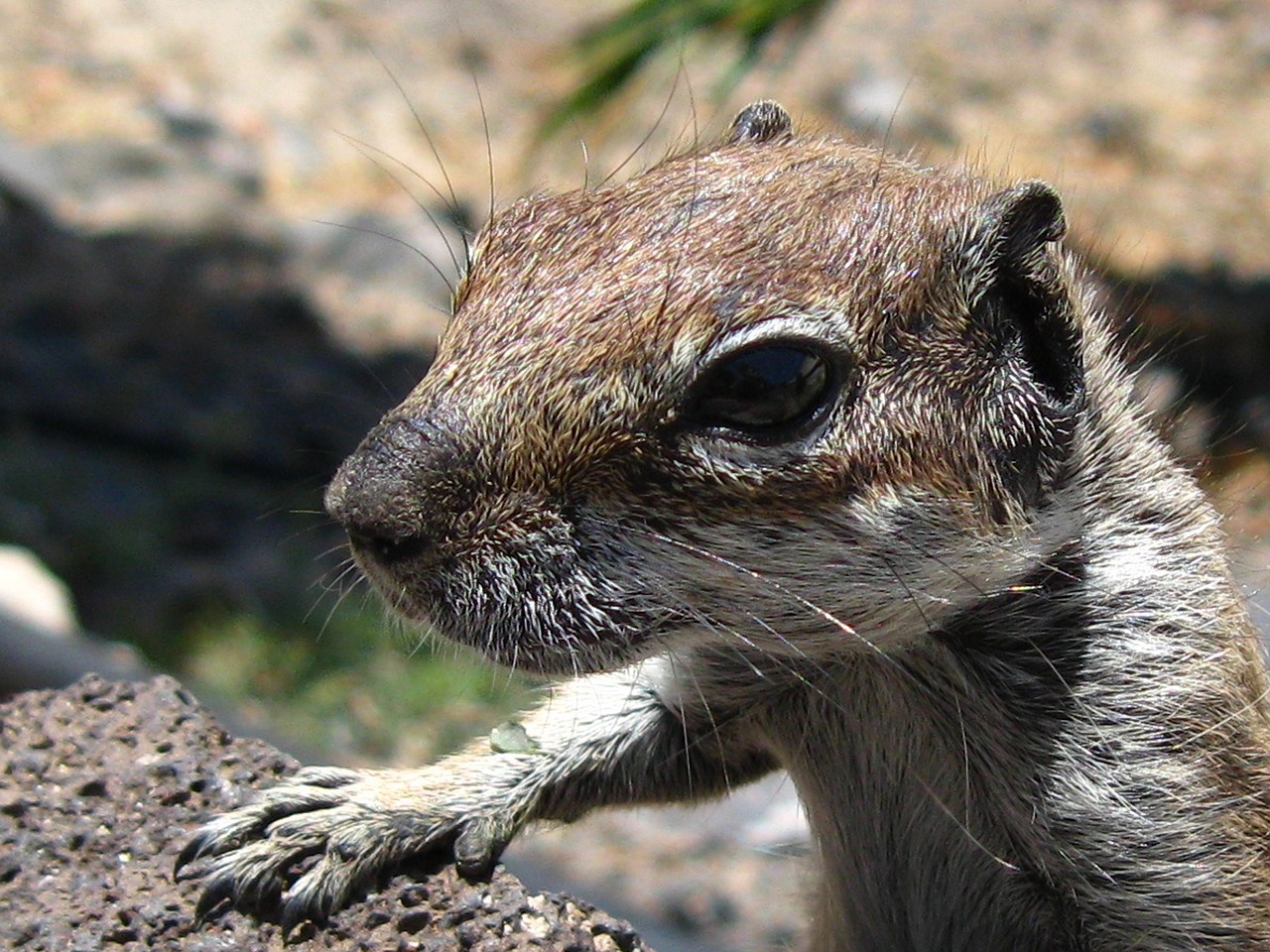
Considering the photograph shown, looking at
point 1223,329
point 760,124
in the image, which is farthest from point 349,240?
point 760,124

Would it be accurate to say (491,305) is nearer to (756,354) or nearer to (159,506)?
(756,354)

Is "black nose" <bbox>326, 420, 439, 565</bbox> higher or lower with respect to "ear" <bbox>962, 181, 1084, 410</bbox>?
lower

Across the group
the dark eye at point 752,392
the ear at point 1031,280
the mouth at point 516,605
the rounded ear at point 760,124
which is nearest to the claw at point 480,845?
the mouth at point 516,605

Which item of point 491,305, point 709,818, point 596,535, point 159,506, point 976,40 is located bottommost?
point 596,535

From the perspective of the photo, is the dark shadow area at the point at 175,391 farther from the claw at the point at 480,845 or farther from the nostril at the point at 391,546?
the nostril at the point at 391,546

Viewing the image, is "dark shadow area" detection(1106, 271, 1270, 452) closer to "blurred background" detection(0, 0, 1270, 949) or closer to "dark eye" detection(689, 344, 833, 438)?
"blurred background" detection(0, 0, 1270, 949)

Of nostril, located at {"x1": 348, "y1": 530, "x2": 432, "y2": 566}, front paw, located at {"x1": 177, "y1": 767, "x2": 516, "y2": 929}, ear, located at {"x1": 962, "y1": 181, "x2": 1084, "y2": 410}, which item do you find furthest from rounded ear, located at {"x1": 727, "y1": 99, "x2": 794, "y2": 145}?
front paw, located at {"x1": 177, "y1": 767, "x2": 516, "y2": 929}

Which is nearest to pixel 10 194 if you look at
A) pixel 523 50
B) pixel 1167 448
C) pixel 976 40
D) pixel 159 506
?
pixel 159 506
